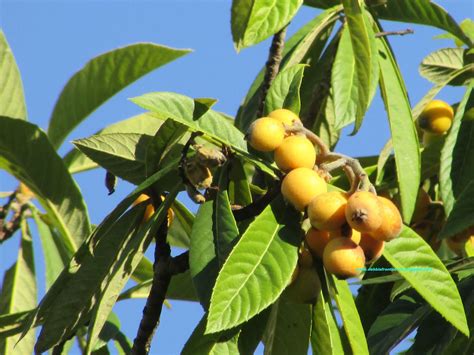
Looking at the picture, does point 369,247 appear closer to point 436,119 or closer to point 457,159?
point 457,159

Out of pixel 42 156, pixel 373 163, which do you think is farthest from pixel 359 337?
pixel 42 156

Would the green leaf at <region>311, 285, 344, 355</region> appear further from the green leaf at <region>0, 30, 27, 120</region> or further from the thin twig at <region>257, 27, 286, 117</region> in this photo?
the green leaf at <region>0, 30, 27, 120</region>

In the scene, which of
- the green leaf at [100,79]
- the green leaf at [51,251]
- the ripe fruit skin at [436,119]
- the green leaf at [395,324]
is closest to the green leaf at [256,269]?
the green leaf at [395,324]

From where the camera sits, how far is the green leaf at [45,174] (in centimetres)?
206

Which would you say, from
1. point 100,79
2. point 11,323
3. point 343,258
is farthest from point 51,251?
point 343,258

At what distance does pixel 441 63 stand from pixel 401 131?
66 cm

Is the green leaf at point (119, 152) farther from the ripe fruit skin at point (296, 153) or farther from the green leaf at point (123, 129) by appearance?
the green leaf at point (123, 129)

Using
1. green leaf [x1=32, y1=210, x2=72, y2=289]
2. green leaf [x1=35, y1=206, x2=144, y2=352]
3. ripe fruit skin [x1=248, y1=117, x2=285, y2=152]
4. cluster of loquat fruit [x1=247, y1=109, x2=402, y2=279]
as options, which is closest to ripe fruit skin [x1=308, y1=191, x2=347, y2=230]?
cluster of loquat fruit [x1=247, y1=109, x2=402, y2=279]

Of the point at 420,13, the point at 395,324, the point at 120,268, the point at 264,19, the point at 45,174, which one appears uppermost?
the point at 264,19

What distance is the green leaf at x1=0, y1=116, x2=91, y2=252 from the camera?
6.75ft

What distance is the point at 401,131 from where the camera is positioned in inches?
63.9

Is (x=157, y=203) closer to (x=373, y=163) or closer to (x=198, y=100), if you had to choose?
(x=198, y=100)

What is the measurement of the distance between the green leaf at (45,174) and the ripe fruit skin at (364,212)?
0.97m

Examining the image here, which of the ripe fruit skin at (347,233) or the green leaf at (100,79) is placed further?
the green leaf at (100,79)
